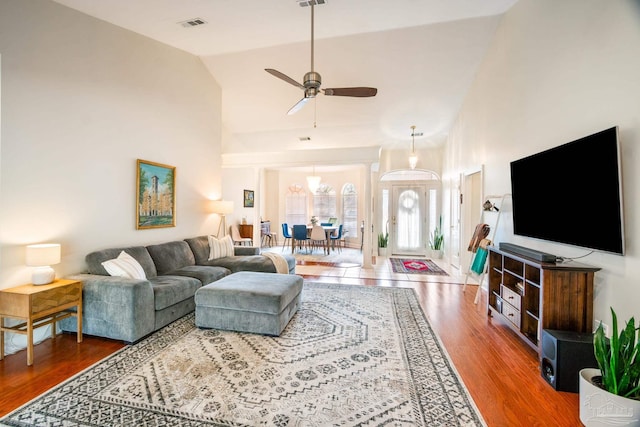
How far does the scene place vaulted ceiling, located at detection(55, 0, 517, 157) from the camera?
3402 mm

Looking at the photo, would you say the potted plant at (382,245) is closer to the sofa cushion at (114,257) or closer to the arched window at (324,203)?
the arched window at (324,203)

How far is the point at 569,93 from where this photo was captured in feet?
8.31

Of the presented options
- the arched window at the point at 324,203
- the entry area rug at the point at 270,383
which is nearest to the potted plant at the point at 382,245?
the arched window at the point at 324,203

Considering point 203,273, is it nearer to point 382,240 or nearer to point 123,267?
point 123,267

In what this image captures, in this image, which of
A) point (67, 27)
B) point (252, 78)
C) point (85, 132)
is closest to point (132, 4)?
point (67, 27)

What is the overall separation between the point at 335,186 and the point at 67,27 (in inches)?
299

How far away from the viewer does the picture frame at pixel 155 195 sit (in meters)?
3.79

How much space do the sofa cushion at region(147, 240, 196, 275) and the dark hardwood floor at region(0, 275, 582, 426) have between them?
1.17m

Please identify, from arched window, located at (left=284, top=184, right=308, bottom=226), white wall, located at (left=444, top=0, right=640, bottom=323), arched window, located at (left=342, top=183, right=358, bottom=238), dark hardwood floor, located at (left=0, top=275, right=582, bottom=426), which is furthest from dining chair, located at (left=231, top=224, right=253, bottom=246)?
white wall, located at (left=444, top=0, right=640, bottom=323)

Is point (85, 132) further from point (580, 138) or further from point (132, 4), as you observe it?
point (580, 138)

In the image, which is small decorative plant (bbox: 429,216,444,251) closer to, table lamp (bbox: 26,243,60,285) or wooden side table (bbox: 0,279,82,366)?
wooden side table (bbox: 0,279,82,366)

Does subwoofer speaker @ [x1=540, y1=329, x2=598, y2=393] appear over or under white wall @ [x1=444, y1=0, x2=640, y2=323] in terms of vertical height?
under

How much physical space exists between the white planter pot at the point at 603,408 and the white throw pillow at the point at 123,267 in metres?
3.78

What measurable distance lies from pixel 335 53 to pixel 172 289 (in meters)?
4.10
